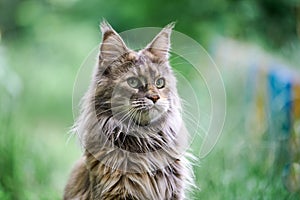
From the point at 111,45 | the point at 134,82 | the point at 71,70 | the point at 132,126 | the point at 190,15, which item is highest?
the point at 190,15

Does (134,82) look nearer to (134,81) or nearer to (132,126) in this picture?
(134,81)

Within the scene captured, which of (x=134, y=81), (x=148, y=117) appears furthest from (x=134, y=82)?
(x=148, y=117)

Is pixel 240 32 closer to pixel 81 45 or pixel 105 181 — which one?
pixel 81 45

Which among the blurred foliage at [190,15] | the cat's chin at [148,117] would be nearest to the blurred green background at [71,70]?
the blurred foliage at [190,15]

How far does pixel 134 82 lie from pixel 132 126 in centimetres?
15

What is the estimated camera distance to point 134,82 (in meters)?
2.09

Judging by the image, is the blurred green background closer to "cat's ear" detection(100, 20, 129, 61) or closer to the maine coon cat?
the maine coon cat

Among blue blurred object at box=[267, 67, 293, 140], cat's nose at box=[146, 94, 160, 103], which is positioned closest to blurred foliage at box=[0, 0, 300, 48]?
blue blurred object at box=[267, 67, 293, 140]

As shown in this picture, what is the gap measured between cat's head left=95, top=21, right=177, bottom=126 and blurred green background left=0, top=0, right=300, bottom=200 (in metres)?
0.67

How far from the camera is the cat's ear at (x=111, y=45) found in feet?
6.81

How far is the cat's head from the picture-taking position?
2.08 m

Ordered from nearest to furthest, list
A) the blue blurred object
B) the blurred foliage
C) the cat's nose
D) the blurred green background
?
the cat's nose < the blurred green background < the blue blurred object < the blurred foliage

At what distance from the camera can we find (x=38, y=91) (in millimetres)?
4742

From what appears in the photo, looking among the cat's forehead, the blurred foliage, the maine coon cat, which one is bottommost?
the maine coon cat
